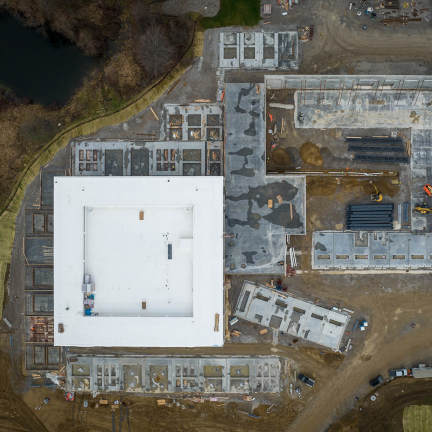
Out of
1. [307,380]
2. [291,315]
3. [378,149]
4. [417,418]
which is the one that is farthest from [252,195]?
[417,418]

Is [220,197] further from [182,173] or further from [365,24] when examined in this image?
[365,24]

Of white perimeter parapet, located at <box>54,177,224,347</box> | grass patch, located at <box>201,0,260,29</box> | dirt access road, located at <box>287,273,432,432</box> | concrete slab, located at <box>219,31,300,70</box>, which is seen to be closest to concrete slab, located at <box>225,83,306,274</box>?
concrete slab, located at <box>219,31,300,70</box>

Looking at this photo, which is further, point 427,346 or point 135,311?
point 427,346

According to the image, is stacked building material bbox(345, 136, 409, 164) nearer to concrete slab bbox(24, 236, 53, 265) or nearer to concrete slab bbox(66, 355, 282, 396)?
concrete slab bbox(66, 355, 282, 396)

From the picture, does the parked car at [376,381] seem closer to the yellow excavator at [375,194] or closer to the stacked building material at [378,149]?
the yellow excavator at [375,194]

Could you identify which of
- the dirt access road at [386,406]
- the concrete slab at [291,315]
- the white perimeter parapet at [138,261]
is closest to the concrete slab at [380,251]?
the concrete slab at [291,315]

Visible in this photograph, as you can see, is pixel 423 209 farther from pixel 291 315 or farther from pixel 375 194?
pixel 291 315

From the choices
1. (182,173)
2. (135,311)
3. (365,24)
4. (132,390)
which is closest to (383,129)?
(365,24)
